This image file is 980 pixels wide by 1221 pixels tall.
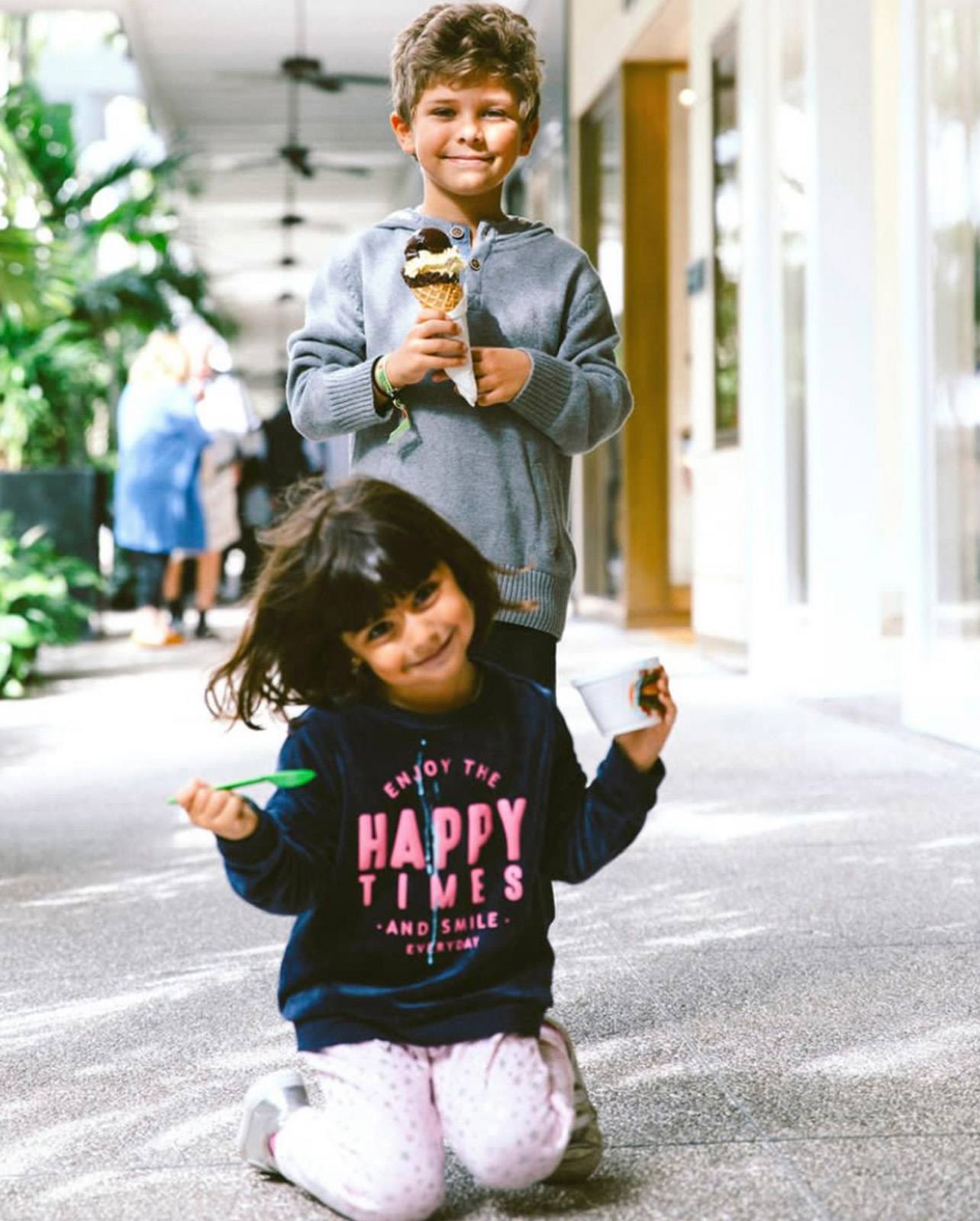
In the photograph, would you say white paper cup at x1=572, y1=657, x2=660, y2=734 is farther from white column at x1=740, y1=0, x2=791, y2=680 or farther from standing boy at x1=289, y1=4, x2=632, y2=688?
white column at x1=740, y1=0, x2=791, y2=680

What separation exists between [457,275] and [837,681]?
436 centimetres

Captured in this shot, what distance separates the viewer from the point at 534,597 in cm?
199

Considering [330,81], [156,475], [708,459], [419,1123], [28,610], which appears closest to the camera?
[419,1123]

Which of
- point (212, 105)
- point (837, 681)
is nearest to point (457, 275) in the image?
point (837, 681)

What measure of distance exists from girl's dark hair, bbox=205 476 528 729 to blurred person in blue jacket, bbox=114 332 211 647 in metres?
7.08

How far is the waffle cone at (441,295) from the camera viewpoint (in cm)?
183

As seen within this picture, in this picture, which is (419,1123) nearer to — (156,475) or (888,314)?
(156,475)

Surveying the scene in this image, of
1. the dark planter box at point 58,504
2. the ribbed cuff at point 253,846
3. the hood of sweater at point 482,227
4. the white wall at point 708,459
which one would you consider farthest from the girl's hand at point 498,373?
the dark planter box at point 58,504

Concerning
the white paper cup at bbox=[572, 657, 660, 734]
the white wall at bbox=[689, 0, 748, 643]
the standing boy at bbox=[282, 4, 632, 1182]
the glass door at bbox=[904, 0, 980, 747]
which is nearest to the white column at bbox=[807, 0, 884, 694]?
the white wall at bbox=[689, 0, 748, 643]

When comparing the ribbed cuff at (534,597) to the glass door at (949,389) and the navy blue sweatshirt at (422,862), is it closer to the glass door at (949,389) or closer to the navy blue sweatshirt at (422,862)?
the navy blue sweatshirt at (422,862)

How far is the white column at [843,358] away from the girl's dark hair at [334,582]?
4.44m

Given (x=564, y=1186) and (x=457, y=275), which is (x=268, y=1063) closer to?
(x=564, y=1186)

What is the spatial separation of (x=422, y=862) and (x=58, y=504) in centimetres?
779

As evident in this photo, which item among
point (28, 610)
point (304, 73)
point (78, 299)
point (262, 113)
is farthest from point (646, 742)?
point (262, 113)
